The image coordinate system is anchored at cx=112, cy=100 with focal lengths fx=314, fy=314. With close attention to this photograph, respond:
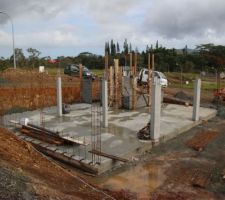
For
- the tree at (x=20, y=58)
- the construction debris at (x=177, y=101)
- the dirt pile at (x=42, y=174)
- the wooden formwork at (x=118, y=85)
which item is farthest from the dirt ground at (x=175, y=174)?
the tree at (x=20, y=58)

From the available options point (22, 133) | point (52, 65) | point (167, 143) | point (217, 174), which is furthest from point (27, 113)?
point (52, 65)

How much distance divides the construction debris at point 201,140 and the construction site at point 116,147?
4 centimetres

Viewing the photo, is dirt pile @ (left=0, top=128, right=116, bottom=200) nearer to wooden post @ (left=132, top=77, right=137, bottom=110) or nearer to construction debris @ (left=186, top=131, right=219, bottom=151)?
construction debris @ (left=186, top=131, right=219, bottom=151)

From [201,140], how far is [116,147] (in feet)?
12.7

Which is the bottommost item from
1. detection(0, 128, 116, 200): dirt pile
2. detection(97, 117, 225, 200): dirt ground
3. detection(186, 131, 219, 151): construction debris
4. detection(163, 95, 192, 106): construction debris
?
detection(97, 117, 225, 200): dirt ground

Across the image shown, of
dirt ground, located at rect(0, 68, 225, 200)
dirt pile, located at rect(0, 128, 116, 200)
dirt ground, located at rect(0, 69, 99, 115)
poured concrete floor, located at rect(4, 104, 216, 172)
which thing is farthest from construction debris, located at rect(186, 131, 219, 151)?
dirt ground, located at rect(0, 69, 99, 115)

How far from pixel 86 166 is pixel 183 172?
2765 mm

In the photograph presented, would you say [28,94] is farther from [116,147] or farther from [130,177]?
[130,177]

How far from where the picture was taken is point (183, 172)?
29.3 feet

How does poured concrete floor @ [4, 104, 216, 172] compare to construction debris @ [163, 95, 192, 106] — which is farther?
construction debris @ [163, 95, 192, 106]

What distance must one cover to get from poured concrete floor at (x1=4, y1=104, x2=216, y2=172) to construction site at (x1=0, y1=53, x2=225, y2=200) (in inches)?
1.2

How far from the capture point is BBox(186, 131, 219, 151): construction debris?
11370mm

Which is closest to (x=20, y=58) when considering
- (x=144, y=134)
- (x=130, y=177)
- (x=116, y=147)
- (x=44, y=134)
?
(x=44, y=134)

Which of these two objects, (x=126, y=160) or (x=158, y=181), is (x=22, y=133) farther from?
(x=158, y=181)
